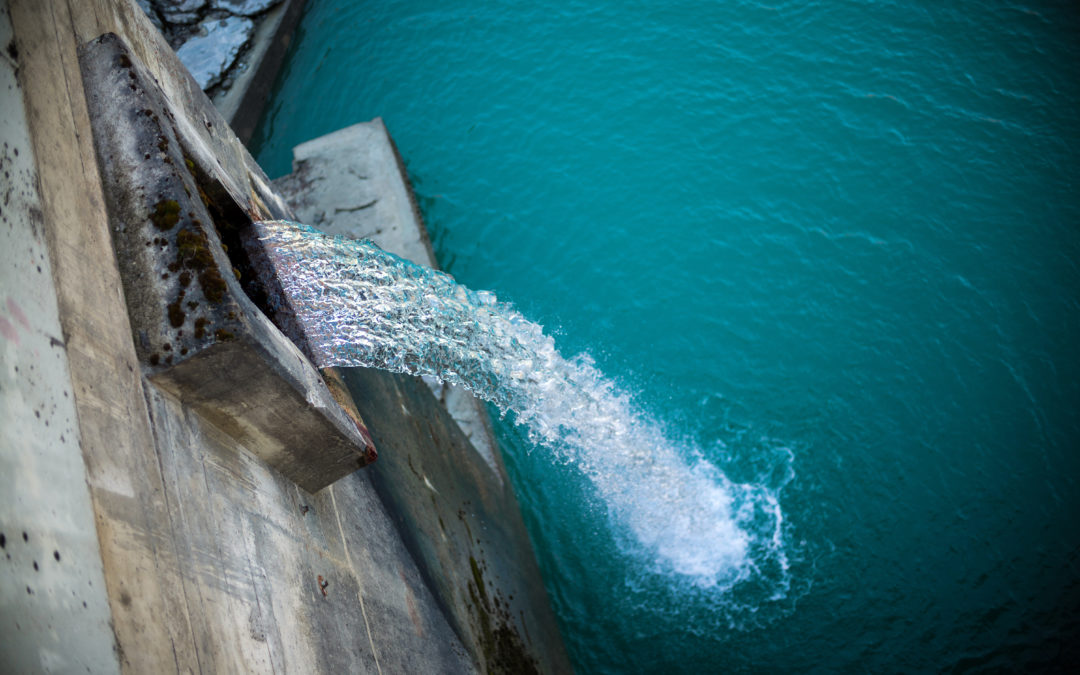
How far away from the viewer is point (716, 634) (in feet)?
17.4

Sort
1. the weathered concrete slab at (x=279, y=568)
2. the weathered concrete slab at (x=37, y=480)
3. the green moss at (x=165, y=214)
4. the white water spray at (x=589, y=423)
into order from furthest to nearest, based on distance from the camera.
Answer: the white water spray at (x=589, y=423) < the green moss at (x=165, y=214) < the weathered concrete slab at (x=279, y=568) < the weathered concrete slab at (x=37, y=480)

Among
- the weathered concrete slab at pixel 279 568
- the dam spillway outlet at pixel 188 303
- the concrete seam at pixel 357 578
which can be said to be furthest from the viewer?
the concrete seam at pixel 357 578

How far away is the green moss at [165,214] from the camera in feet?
7.13

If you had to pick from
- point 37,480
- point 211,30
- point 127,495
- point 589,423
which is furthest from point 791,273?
point 211,30

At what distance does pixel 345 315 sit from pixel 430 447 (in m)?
1.40

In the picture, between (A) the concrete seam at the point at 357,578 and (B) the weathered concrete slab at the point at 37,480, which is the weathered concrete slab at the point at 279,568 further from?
(B) the weathered concrete slab at the point at 37,480

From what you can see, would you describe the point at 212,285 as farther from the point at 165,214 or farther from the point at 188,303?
the point at 165,214

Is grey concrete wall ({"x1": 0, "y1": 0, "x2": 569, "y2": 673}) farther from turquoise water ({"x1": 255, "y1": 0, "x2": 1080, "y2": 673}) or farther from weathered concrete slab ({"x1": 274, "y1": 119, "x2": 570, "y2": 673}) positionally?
turquoise water ({"x1": 255, "y1": 0, "x2": 1080, "y2": 673})

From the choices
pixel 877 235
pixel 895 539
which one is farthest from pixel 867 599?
pixel 877 235

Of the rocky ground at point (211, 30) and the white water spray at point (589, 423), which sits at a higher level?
the rocky ground at point (211, 30)

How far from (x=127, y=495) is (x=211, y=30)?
10.00m

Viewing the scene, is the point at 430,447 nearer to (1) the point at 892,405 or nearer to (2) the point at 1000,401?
(1) the point at 892,405

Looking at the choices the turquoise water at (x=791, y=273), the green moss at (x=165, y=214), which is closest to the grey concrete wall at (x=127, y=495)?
the green moss at (x=165, y=214)

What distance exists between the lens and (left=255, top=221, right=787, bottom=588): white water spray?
12.5 ft
